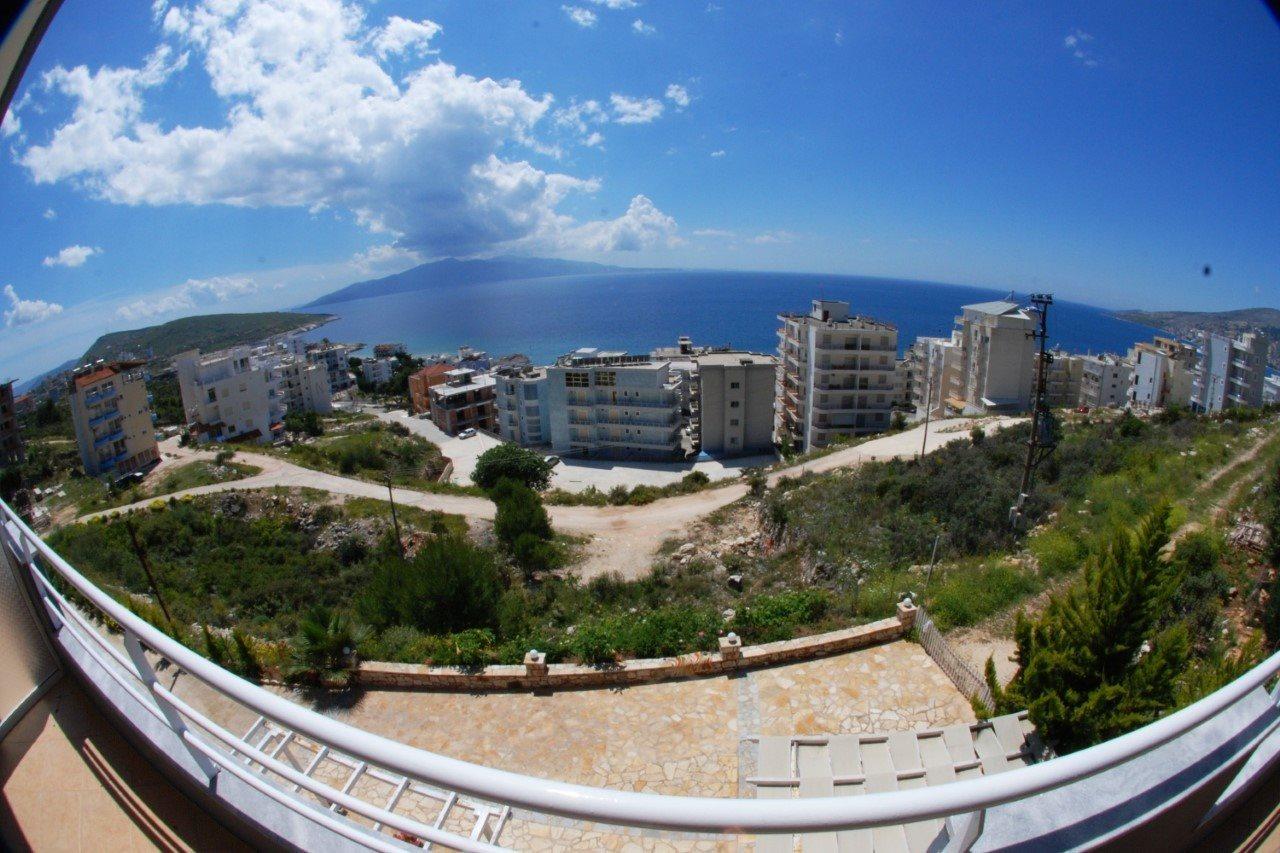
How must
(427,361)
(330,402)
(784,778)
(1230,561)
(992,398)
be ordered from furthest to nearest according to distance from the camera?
(427,361) < (330,402) < (992,398) < (1230,561) < (784,778)

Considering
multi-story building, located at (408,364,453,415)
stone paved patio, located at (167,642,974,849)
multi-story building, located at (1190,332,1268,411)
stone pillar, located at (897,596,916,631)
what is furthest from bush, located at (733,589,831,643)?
multi-story building, located at (408,364,453,415)

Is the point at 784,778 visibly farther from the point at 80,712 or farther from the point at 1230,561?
the point at 1230,561

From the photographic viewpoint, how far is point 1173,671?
179 inches

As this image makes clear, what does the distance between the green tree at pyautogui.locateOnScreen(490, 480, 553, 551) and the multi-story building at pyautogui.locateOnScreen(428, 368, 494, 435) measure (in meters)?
30.2

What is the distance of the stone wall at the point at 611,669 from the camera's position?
6.90 meters

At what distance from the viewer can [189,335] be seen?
271 feet

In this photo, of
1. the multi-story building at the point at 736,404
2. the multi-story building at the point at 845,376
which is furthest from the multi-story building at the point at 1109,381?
the multi-story building at the point at 736,404

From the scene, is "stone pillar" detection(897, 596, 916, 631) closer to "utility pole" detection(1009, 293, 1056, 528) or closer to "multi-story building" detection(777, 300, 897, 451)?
"utility pole" detection(1009, 293, 1056, 528)

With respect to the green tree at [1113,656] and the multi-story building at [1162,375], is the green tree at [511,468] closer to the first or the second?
the green tree at [1113,656]

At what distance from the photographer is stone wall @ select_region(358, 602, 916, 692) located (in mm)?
6898

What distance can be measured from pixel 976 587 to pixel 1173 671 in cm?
407

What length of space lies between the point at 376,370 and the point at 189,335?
1016 inches

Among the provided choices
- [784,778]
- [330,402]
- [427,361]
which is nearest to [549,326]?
[427,361]

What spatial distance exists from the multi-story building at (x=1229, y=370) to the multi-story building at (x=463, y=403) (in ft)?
172
